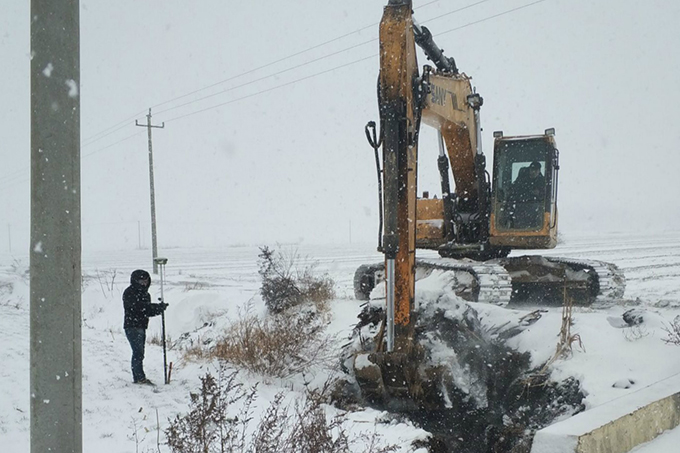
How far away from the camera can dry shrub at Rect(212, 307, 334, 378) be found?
8.12m

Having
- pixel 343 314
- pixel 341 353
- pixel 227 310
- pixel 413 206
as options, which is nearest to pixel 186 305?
pixel 227 310

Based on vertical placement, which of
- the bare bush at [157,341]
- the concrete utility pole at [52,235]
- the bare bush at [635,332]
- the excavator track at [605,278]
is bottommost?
the bare bush at [157,341]

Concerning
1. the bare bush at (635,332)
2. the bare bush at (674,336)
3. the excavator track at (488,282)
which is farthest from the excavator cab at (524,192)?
the bare bush at (674,336)

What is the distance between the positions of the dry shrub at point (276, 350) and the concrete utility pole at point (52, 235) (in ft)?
18.5

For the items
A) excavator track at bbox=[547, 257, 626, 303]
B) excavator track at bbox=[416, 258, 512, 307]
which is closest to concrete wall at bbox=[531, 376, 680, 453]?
excavator track at bbox=[416, 258, 512, 307]

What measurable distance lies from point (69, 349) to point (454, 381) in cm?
547

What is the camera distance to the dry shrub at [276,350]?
8.12m

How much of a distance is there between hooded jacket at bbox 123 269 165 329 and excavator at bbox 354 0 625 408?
2.79 metres

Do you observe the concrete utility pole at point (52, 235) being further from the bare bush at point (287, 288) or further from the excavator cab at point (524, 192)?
the bare bush at point (287, 288)

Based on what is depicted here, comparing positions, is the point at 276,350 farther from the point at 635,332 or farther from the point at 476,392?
the point at 635,332

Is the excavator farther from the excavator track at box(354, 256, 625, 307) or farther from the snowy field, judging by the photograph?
the snowy field

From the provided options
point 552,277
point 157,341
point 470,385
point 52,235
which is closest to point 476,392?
point 470,385

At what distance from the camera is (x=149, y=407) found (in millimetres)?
6375

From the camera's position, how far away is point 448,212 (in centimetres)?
1077
